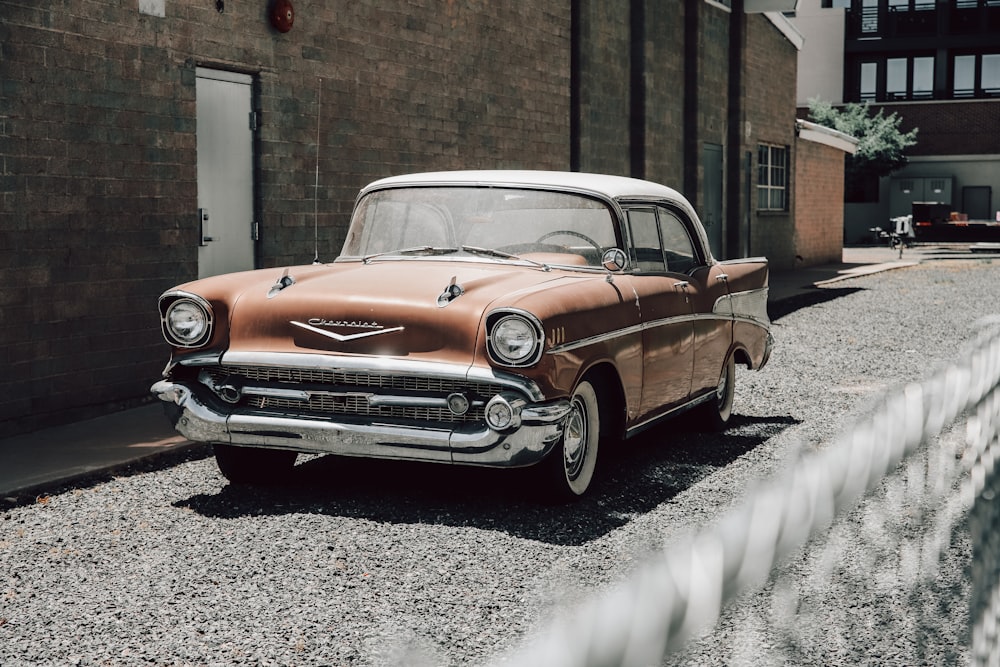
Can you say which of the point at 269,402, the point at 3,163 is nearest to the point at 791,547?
the point at 269,402

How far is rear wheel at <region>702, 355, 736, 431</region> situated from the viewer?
25.8 ft

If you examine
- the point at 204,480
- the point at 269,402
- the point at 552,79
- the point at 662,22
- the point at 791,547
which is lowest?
the point at 204,480

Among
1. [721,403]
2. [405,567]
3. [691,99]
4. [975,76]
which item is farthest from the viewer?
[975,76]

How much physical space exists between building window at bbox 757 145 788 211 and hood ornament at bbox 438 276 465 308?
63.1 feet

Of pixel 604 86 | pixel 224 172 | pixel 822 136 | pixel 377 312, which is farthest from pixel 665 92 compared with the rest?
pixel 377 312

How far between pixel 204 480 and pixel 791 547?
5.45m

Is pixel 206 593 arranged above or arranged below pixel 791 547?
below

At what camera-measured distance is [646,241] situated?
274 inches

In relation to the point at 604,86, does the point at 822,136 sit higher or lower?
higher

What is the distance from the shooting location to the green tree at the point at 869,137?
46.9 m

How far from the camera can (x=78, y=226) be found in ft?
27.5

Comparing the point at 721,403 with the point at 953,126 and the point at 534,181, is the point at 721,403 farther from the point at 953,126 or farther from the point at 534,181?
the point at 953,126

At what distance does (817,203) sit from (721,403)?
21.8 m

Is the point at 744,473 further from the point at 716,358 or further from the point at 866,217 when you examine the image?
the point at 866,217
